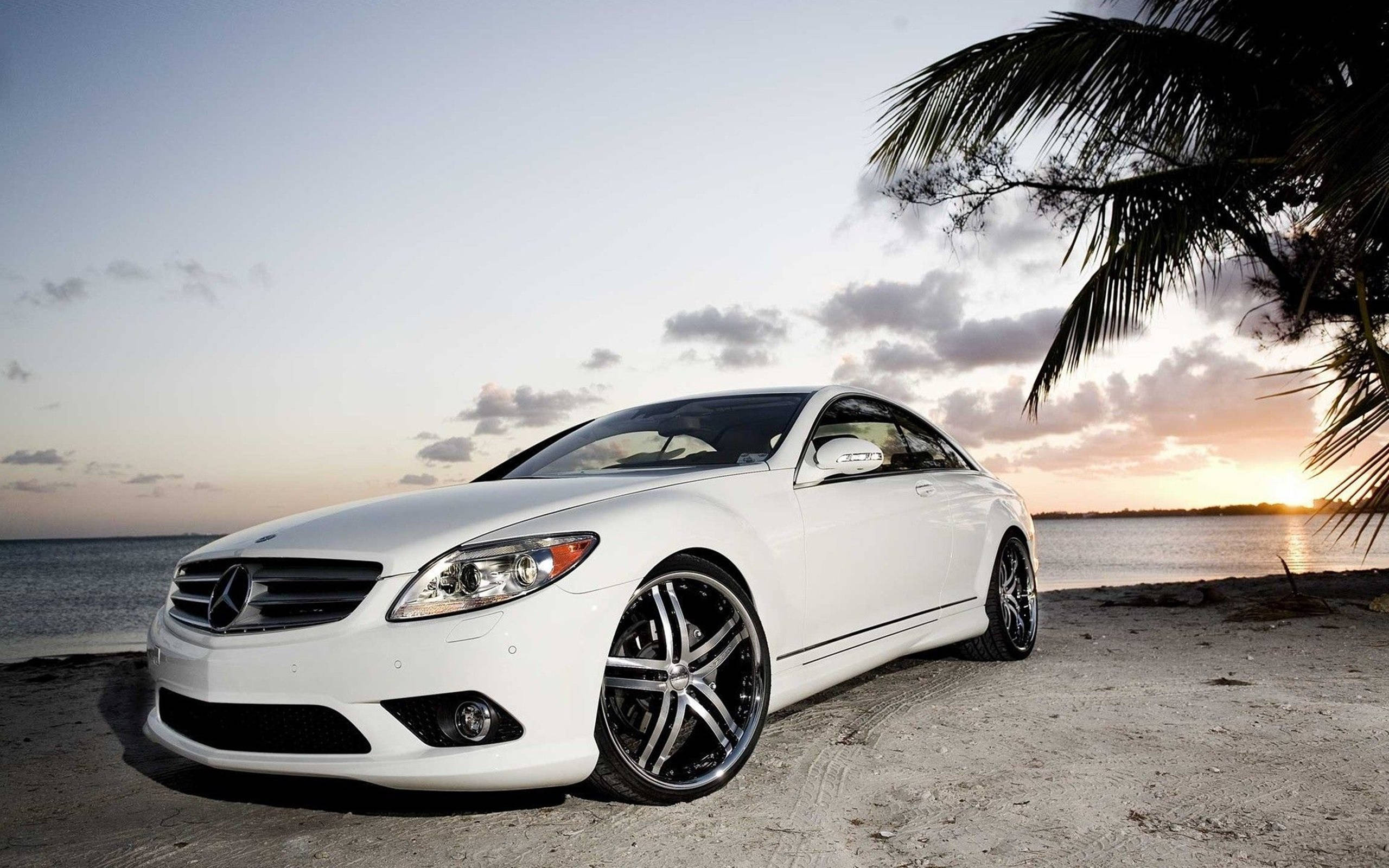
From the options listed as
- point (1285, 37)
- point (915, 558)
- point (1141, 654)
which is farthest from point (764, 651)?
point (1285, 37)

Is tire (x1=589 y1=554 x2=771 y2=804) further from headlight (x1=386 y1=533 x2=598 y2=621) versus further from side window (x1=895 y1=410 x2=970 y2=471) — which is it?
side window (x1=895 y1=410 x2=970 y2=471)

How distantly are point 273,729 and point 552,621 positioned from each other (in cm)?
92

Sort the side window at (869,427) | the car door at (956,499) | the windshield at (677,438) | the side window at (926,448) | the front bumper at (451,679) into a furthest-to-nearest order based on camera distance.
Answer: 1. the side window at (926,448)
2. the car door at (956,499)
3. the side window at (869,427)
4. the windshield at (677,438)
5. the front bumper at (451,679)

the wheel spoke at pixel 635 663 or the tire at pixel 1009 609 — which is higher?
the wheel spoke at pixel 635 663

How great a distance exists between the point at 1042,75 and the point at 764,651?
636 cm

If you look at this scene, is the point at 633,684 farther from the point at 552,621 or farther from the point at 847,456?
the point at 847,456

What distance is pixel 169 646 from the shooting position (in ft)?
11.1

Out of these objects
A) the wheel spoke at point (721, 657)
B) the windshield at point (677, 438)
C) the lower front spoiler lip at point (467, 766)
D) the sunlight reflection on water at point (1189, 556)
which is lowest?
the sunlight reflection on water at point (1189, 556)

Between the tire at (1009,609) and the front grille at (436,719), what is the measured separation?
3.44 m

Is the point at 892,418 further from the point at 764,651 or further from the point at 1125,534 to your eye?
the point at 1125,534

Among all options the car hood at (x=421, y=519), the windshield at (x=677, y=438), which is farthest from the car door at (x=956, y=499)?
the car hood at (x=421, y=519)

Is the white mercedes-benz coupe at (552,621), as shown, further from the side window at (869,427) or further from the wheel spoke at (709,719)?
the side window at (869,427)

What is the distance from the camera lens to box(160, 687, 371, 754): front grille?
291cm

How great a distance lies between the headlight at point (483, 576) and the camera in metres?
2.90
